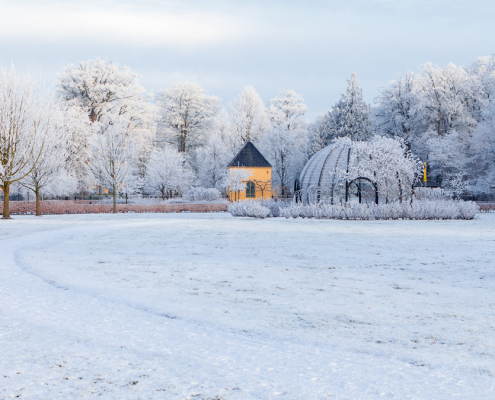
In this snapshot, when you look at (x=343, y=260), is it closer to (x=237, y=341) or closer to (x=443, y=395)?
(x=237, y=341)

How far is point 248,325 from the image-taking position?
4.67 m

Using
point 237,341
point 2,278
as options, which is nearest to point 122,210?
point 2,278

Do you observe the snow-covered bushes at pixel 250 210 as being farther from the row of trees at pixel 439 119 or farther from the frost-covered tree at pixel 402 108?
the frost-covered tree at pixel 402 108

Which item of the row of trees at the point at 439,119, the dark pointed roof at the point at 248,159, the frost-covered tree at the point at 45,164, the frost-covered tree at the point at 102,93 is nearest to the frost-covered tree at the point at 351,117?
the row of trees at the point at 439,119

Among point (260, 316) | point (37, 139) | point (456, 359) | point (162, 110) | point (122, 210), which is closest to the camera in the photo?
point (456, 359)

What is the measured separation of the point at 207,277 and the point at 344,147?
1996 cm

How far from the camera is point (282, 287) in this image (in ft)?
21.2

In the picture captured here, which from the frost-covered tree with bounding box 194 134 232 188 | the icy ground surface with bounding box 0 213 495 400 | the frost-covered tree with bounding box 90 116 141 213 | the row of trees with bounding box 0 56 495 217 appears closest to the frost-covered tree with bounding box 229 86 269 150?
the row of trees with bounding box 0 56 495 217

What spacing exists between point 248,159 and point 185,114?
13162mm

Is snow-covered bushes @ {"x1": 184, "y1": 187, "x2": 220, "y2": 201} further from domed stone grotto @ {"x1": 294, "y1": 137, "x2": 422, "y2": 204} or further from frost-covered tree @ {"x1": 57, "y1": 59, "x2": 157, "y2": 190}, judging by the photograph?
domed stone grotto @ {"x1": 294, "y1": 137, "x2": 422, "y2": 204}

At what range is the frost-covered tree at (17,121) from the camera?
21.8 metres

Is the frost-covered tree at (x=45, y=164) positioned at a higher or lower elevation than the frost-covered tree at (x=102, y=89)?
lower

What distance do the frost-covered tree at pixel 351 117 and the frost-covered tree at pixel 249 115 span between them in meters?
9.85

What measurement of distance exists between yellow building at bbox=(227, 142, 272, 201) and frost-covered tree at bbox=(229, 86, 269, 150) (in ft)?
34.1
